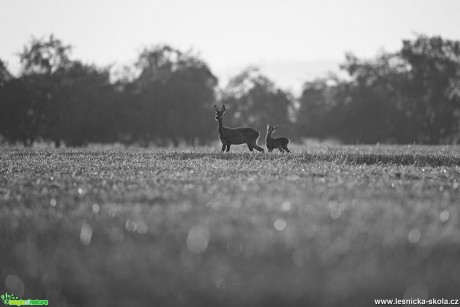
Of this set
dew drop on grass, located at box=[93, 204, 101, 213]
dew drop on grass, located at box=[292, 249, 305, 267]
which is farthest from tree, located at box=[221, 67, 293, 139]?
dew drop on grass, located at box=[292, 249, 305, 267]

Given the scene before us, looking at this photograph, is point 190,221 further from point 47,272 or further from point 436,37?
point 436,37

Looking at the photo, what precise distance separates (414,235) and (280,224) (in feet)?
5.07

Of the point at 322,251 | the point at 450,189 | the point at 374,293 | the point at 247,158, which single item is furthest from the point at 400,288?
the point at 247,158

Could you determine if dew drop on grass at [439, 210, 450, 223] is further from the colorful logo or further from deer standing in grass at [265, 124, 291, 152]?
deer standing in grass at [265, 124, 291, 152]

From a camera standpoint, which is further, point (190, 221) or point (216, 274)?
point (190, 221)

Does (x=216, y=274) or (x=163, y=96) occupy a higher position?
(x=163, y=96)

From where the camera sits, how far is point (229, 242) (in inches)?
227

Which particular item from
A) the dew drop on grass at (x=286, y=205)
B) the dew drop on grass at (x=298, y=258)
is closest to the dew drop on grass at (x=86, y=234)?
the dew drop on grass at (x=298, y=258)

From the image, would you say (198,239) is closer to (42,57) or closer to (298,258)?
(298,258)

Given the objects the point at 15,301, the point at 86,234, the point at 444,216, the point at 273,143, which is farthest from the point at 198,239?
the point at 273,143

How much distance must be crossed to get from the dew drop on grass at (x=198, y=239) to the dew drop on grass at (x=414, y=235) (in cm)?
225

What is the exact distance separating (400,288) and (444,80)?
57.1m

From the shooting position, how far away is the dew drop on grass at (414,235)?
5777 millimetres

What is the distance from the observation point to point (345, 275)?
4777 mm
